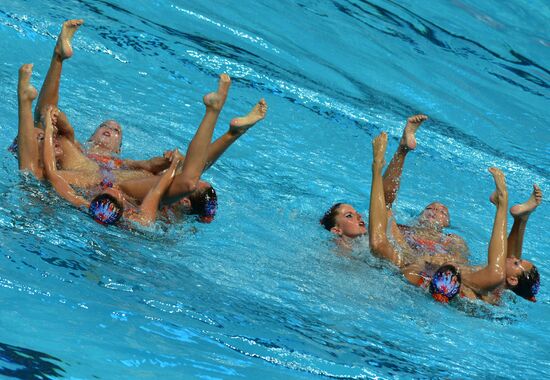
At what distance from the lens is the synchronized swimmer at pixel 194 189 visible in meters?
4.98

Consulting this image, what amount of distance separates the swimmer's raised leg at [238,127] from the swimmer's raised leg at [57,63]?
43.2 inches

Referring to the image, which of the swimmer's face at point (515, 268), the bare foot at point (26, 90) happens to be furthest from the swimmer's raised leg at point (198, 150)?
the swimmer's face at point (515, 268)

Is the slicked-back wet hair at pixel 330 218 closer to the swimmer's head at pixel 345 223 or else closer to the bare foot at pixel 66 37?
the swimmer's head at pixel 345 223

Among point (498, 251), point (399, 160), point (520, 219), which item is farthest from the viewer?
point (399, 160)

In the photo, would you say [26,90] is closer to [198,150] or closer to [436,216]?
[198,150]

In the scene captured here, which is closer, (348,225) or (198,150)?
(198,150)

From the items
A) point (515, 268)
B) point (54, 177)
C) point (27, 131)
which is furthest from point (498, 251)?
point (27, 131)

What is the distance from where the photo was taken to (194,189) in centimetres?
505

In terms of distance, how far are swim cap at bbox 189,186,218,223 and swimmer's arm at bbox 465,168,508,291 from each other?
1.60 meters

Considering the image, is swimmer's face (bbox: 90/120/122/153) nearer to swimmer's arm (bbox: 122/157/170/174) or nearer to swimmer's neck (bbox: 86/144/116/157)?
swimmer's neck (bbox: 86/144/116/157)

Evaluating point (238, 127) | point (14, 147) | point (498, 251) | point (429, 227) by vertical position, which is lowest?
point (14, 147)

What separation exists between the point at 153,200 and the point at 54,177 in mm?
577

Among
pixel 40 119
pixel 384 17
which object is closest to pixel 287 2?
pixel 384 17

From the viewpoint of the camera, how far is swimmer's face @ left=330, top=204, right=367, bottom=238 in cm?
600
